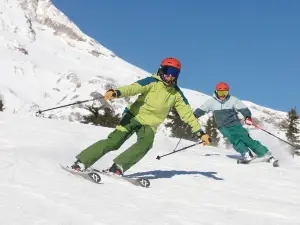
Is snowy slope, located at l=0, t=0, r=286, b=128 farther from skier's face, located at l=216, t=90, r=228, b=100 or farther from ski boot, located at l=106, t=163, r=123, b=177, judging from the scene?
ski boot, located at l=106, t=163, r=123, b=177

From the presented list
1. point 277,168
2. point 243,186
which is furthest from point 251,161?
point 243,186

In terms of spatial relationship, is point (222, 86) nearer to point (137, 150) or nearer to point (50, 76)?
point (137, 150)

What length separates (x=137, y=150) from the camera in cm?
667

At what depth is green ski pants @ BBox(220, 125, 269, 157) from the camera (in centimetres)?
1087

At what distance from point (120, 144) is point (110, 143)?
0.20 m

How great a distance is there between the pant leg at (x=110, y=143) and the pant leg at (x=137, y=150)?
13 cm

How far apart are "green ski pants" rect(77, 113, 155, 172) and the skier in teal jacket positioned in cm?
420

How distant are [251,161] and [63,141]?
4.19 metres

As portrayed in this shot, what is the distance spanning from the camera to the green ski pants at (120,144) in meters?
6.47

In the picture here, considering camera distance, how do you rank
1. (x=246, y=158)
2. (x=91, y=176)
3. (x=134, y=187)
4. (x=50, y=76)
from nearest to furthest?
(x=91, y=176), (x=134, y=187), (x=246, y=158), (x=50, y=76)

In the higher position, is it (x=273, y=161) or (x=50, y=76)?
(x=50, y=76)

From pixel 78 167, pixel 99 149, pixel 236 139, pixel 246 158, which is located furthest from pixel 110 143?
pixel 236 139

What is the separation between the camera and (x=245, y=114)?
35.1 feet

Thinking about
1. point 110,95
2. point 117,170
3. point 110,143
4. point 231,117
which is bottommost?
point 117,170
